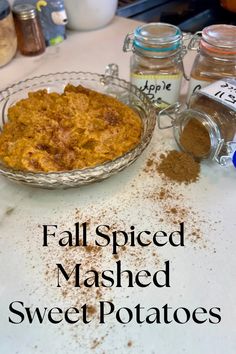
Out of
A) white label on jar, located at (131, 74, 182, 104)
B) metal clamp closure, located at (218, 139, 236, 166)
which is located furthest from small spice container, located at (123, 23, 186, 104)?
metal clamp closure, located at (218, 139, 236, 166)

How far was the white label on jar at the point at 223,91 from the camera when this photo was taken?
75 cm

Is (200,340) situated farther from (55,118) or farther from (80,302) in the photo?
(55,118)

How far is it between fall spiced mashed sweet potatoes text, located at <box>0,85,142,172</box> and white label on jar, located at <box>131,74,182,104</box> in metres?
0.07

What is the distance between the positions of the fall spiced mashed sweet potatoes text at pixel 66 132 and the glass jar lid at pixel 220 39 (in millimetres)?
211

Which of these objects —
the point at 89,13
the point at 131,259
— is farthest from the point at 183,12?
the point at 131,259

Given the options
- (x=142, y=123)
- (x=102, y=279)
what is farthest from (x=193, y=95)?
(x=102, y=279)

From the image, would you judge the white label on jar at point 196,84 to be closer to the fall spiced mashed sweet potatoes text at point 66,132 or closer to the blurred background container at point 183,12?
the fall spiced mashed sweet potatoes text at point 66,132

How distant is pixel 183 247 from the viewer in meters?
0.67

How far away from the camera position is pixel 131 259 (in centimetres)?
66

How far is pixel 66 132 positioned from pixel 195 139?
10.3 inches

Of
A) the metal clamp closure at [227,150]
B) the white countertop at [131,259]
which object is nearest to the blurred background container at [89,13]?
the white countertop at [131,259]

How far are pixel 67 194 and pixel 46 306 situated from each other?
0.79 feet

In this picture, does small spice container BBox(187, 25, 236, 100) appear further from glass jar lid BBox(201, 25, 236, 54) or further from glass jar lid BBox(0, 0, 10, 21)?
glass jar lid BBox(0, 0, 10, 21)

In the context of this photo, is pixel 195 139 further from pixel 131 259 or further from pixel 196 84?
pixel 131 259
